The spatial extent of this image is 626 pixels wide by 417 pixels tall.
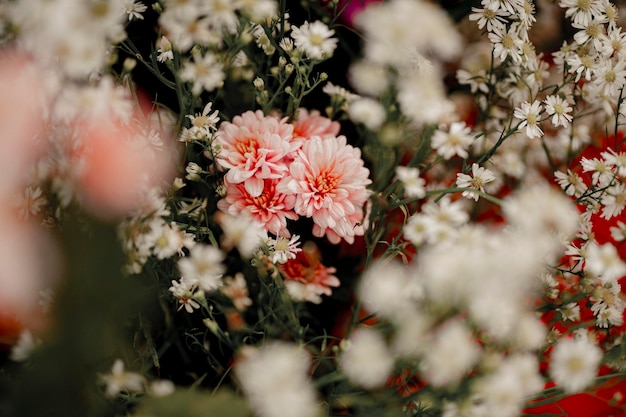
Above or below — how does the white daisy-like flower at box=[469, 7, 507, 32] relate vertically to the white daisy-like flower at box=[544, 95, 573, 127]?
above

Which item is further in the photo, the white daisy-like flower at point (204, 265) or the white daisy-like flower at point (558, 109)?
the white daisy-like flower at point (558, 109)

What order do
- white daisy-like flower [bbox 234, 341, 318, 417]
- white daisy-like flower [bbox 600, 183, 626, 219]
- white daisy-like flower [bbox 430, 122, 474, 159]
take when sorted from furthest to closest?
white daisy-like flower [bbox 600, 183, 626, 219] → white daisy-like flower [bbox 430, 122, 474, 159] → white daisy-like flower [bbox 234, 341, 318, 417]

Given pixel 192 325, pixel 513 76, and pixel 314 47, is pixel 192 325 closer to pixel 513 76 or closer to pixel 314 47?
pixel 314 47

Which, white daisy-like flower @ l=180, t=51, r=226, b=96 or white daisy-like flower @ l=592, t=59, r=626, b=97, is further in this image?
white daisy-like flower @ l=592, t=59, r=626, b=97

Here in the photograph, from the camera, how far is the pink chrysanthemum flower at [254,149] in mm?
393

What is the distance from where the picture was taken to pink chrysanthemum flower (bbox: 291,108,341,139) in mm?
447

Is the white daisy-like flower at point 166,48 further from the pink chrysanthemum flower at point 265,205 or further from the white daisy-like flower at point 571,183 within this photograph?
the white daisy-like flower at point 571,183

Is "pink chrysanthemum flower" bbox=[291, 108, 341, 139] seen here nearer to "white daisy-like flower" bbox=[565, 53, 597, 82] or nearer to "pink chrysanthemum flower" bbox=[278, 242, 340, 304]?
"pink chrysanthemum flower" bbox=[278, 242, 340, 304]

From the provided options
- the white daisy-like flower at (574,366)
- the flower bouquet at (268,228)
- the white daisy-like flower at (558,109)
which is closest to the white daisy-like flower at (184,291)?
the flower bouquet at (268,228)

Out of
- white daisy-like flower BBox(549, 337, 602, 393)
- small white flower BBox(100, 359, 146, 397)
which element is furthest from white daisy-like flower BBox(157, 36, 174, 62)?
white daisy-like flower BBox(549, 337, 602, 393)

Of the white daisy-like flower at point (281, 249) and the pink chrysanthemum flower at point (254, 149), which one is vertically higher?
the pink chrysanthemum flower at point (254, 149)

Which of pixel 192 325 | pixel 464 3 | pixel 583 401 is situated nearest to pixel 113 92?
pixel 192 325

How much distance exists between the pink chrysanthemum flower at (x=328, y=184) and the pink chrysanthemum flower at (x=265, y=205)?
1 centimetres

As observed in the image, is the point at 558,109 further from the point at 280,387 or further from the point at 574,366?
the point at 280,387
